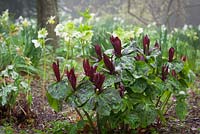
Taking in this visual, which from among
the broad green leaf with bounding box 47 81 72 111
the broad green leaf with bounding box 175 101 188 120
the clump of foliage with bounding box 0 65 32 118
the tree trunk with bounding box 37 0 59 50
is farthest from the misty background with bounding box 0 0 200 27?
the broad green leaf with bounding box 47 81 72 111

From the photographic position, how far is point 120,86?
1.97 metres

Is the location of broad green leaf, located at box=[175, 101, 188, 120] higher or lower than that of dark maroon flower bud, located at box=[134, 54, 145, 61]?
lower

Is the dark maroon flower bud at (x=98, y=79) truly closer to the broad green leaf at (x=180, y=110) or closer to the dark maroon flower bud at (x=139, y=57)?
the dark maroon flower bud at (x=139, y=57)

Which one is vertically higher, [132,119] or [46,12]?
[46,12]

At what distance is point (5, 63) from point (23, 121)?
1.13 metres

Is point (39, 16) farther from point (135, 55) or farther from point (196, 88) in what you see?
point (135, 55)

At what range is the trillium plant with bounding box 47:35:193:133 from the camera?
1842 mm

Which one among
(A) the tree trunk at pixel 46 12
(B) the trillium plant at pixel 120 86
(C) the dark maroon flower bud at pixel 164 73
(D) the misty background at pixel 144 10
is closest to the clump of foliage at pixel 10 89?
(B) the trillium plant at pixel 120 86

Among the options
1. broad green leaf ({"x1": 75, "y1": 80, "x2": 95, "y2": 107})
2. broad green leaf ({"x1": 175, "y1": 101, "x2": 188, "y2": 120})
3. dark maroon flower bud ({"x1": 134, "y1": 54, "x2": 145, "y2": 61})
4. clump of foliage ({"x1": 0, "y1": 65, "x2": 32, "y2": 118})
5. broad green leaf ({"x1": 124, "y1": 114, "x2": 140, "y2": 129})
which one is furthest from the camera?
clump of foliage ({"x1": 0, "y1": 65, "x2": 32, "y2": 118})

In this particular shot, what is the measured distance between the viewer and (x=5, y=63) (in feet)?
11.7

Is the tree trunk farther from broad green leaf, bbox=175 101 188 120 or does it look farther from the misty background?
the misty background

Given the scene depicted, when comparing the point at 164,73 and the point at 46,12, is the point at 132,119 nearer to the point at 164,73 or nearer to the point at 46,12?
the point at 164,73

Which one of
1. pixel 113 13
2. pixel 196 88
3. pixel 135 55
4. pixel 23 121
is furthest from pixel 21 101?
pixel 113 13

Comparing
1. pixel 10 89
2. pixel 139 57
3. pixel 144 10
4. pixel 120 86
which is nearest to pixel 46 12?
pixel 10 89
